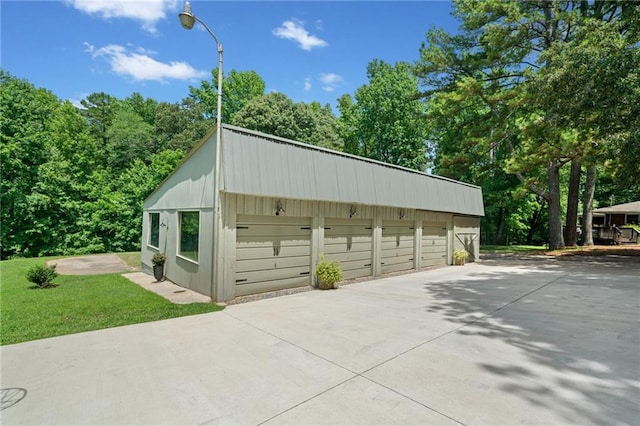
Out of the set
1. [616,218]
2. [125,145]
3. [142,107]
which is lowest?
[616,218]

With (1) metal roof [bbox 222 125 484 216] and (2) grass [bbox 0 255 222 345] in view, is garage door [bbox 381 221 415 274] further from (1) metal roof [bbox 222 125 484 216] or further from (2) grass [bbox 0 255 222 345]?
(2) grass [bbox 0 255 222 345]

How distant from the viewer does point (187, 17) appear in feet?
17.7

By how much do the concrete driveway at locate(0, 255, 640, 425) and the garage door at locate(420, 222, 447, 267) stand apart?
19.0ft

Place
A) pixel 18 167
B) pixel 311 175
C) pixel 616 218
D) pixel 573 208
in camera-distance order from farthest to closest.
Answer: pixel 616 218, pixel 573 208, pixel 18 167, pixel 311 175

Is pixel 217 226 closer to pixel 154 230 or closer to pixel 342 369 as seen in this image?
pixel 342 369

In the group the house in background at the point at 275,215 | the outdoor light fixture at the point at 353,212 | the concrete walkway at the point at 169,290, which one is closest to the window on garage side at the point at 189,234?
the house in background at the point at 275,215

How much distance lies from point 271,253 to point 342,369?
13.6 feet

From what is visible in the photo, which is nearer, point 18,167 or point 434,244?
point 434,244

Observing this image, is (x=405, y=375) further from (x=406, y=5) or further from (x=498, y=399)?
(x=406, y=5)

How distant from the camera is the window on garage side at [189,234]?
23.5ft

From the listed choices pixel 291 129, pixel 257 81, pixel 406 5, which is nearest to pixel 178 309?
pixel 406 5

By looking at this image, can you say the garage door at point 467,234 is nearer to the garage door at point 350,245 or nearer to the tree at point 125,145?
the garage door at point 350,245

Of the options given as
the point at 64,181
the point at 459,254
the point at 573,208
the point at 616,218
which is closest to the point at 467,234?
the point at 459,254

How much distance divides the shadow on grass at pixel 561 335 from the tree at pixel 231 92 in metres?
29.7
